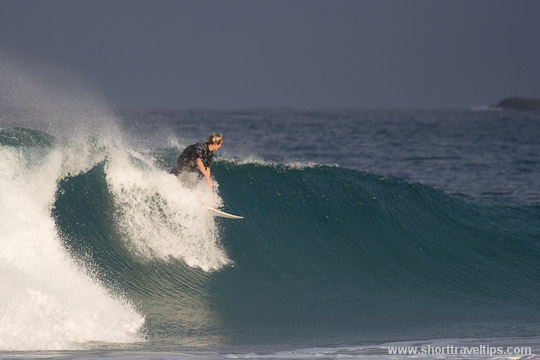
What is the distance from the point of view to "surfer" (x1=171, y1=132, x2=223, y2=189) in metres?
8.23

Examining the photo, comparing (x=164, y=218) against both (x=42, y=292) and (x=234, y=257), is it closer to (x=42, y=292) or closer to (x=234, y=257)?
(x=234, y=257)

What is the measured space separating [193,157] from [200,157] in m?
0.19

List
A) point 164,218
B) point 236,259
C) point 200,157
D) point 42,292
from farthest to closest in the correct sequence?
point 236,259
point 164,218
point 200,157
point 42,292

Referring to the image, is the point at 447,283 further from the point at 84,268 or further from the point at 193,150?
the point at 84,268

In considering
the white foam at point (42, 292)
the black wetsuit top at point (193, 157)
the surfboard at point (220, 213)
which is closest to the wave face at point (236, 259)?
the white foam at point (42, 292)

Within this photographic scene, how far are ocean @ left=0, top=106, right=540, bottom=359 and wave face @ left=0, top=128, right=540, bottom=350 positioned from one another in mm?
27

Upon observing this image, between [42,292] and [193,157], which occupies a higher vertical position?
[193,157]

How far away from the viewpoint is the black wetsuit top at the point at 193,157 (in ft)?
27.5

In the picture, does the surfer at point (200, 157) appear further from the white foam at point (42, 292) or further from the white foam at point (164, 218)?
the white foam at point (42, 292)

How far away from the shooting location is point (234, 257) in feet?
29.9

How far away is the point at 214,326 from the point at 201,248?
184 cm

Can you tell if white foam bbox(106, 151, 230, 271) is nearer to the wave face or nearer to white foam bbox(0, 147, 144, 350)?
the wave face

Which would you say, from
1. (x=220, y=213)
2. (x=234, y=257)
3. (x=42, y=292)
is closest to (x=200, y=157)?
(x=220, y=213)

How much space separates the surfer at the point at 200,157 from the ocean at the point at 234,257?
415 mm
